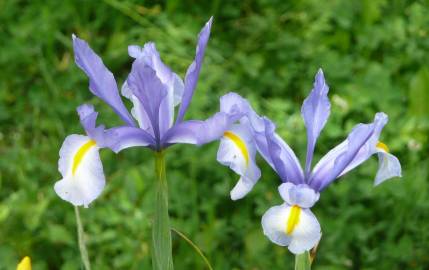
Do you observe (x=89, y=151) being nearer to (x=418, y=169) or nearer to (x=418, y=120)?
(x=418, y=169)

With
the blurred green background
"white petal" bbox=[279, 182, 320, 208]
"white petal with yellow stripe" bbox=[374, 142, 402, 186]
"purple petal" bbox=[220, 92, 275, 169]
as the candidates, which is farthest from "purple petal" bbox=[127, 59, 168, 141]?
the blurred green background

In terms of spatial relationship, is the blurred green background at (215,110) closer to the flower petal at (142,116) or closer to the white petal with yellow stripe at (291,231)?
the flower petal at (142,116)

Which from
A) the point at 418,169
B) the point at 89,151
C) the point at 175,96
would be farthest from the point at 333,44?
the point at 89,151

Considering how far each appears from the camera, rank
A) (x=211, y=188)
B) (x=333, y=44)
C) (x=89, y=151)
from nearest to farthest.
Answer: (x=89, y=151), (x=211, y=188), (x=333, y=44)

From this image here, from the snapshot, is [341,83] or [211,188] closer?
[211,188]

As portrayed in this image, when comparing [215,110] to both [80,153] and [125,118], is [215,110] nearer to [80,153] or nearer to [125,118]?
[125,118]

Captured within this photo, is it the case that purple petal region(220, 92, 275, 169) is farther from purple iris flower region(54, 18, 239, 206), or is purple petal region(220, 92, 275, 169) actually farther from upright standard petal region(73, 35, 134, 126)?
upright standard petal region(73, 35, 134, 126)
